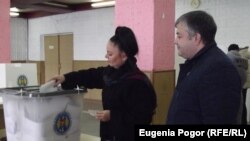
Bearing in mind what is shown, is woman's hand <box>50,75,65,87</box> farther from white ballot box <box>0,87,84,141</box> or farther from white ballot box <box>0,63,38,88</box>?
white ballot box <box>0,63,38,88</box>

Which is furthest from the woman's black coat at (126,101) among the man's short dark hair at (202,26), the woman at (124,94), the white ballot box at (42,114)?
the man's short dark hair at (202,26)

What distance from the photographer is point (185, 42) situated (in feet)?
4.41

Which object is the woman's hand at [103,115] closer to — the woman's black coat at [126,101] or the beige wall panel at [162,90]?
the woman's black coat at [126,101]

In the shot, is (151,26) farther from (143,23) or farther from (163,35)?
(163,35)

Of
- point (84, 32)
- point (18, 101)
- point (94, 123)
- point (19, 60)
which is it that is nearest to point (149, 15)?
point (18, 101)

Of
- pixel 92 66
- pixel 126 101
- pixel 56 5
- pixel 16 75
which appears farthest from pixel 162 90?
pixel 56 5

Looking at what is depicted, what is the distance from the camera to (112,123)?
1689 mm

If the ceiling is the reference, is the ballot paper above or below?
below

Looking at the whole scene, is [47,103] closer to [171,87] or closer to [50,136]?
[50,136]

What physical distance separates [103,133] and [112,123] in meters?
0.14

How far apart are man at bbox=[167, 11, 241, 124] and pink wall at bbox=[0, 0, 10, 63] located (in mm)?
3732

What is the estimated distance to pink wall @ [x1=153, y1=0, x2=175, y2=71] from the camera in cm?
372

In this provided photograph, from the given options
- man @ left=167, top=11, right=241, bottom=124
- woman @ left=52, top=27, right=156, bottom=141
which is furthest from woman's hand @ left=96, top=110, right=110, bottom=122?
man @ left=167, top=11, right=241, bottom=124

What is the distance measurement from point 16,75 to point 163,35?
1886 millimetres
